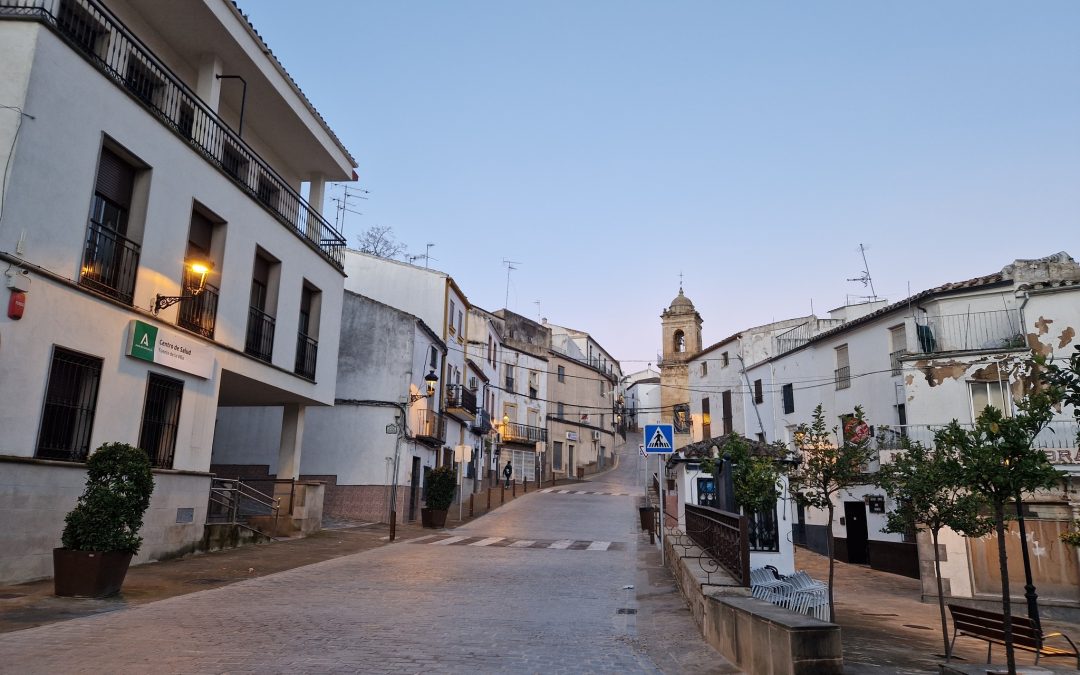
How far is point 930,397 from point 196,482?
20.4 m

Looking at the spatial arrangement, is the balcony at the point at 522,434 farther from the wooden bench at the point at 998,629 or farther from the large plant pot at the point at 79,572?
the wooden bench at the point at 998,629

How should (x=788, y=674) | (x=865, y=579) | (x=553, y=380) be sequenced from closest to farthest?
(x=788, y=674), (x=865, y=579), (x=553, y=380)

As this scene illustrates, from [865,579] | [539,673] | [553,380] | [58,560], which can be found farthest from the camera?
[553,380]

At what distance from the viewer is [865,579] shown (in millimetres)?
23641

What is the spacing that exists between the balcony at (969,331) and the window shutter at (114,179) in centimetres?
2228

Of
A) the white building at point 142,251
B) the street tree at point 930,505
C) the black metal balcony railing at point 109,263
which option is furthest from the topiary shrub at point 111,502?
the street tree at point 930,505

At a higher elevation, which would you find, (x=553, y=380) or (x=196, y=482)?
(x=553, y=380)

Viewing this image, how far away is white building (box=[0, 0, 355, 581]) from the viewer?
10.1 metres

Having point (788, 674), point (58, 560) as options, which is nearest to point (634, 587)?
point (788, 674)

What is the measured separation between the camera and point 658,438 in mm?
14414

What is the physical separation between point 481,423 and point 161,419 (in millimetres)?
29423

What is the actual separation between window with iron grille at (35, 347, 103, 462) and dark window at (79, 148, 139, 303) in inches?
49.4

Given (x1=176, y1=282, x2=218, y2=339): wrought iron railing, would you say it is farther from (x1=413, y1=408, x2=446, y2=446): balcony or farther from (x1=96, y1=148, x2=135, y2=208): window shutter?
(x1=413, y1=408, x2=446, y2=446): balcony

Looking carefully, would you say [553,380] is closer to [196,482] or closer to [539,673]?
[196,482]
